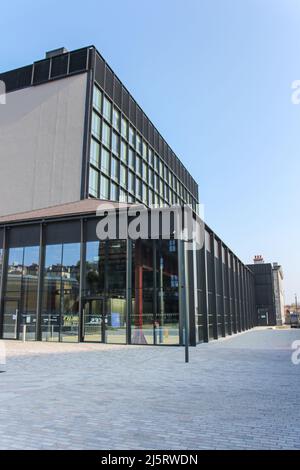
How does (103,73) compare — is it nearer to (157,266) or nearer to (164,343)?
(157,266)

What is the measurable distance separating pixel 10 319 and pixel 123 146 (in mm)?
27530

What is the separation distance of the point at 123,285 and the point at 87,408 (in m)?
14.9

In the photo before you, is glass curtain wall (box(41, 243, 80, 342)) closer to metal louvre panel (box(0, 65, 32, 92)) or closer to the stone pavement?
the stone pavement

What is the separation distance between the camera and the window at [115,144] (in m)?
43.4

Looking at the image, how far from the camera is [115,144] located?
44062 millimetres

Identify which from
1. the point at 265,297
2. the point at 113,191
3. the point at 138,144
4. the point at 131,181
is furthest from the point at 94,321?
the point at 265,297

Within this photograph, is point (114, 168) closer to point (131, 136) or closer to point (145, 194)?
point (131, 136)

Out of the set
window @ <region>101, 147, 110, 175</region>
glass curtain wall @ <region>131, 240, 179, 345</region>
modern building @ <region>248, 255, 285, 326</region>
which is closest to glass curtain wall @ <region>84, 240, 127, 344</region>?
glass curtain wall @ <region>131, 240, 179, 345</region>

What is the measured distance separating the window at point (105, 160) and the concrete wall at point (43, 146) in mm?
3532

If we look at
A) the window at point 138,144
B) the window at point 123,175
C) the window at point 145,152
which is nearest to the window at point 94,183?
the window at point 123,175

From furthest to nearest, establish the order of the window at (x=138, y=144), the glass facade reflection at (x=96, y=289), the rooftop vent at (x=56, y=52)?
1. the window at (x=138, y=144)
2. the rooftop vent at (x=56, y=52)
3. the glass facade reflection at (x=96, y=289)

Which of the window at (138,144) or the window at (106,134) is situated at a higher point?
the window at (138,144)

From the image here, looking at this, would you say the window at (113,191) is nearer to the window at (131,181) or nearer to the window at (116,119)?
the window at (131,181)

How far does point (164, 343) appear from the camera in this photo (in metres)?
21.0
